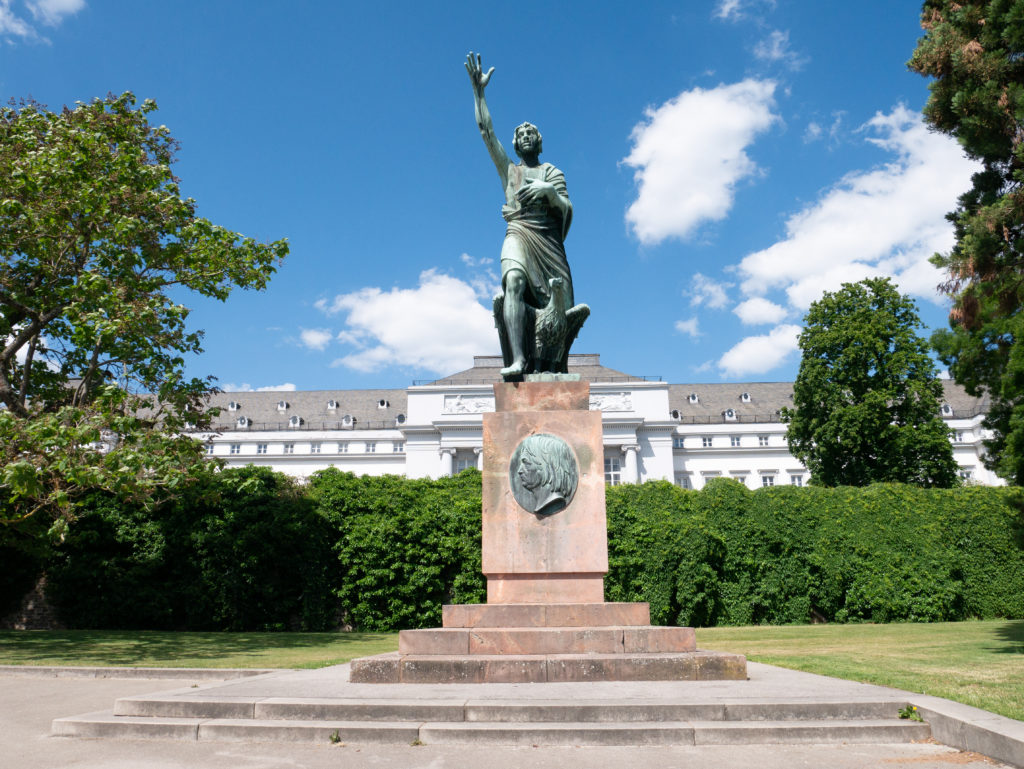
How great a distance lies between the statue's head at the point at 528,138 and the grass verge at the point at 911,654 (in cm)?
722

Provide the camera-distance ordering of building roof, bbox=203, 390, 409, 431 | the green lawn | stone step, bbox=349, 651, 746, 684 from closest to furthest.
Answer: stone step, bbox=349, 651, 746, 684
the green lawn
building roof, bbox=203, 390, 409, 431

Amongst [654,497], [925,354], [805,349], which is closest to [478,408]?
[805,349]

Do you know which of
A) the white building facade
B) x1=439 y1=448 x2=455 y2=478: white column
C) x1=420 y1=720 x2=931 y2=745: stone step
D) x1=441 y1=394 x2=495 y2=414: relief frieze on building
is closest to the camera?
x1=420 y1=720 x2=931 y2=745: stone step

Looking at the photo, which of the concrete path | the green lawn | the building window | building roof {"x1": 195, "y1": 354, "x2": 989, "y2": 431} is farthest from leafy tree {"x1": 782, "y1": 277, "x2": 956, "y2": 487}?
the concrete path

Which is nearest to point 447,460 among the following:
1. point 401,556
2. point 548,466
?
point 401,556

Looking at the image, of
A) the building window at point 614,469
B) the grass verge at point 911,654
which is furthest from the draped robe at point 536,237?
the building window at point 614,469

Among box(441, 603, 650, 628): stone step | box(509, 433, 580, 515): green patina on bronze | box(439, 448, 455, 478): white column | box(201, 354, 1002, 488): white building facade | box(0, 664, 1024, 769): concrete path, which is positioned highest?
box(201, 354, 1002, 488): white building facade

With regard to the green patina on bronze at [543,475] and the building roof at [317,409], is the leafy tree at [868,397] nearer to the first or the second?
the green patina on bronze at [543,475]

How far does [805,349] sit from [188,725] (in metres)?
39.3

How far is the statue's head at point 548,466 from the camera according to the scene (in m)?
7.75

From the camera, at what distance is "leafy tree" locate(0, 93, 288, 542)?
12531 mm

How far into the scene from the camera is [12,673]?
391 inches

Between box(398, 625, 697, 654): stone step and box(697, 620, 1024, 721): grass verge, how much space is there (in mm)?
2249

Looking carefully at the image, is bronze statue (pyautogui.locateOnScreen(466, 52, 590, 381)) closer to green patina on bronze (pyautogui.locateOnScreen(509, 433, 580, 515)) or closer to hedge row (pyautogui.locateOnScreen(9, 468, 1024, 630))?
green patina on bronze (pyautogui.locateOnScreen(509, 433, 580, 515))
